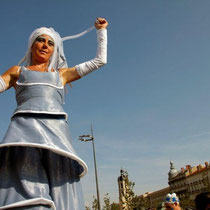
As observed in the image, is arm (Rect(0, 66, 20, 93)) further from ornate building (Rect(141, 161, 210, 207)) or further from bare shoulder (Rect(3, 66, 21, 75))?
ornate building (Rect(141, 161, 210, 207))

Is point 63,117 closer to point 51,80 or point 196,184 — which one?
point 51,80

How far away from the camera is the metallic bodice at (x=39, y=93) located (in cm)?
277

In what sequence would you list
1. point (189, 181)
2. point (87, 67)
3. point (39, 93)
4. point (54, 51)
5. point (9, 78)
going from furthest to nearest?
point (189, 181), point (54, 51), point (87, 67), point (9, 78), point (39, 93)

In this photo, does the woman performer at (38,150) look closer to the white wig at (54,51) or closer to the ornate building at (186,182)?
the white wig at (54,51)

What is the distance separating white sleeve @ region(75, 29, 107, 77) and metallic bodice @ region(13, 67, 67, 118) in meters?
0.32

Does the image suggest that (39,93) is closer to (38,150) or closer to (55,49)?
(38,150)

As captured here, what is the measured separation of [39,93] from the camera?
9.61 feet

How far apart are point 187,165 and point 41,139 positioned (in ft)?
299

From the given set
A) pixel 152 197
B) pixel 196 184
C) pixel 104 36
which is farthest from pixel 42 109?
pixel 152 197

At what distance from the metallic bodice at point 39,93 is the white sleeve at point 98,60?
323mm

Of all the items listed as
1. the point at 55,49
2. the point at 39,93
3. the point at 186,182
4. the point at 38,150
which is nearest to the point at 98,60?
the point at 55,49

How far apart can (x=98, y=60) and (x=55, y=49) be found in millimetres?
568

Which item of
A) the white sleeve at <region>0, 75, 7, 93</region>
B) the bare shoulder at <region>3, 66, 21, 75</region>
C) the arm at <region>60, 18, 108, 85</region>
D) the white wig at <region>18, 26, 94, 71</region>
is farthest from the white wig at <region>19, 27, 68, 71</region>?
the white sleeve at <region>0, 75, 7, 93</region>

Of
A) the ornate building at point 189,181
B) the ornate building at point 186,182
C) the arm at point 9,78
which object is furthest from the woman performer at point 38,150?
the ornate building at point 189,181
